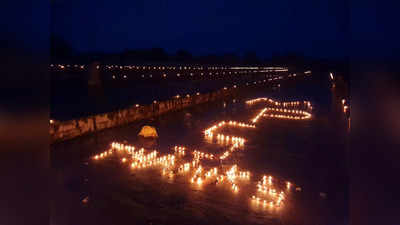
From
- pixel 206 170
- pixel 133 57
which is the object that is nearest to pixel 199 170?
pixel 206 170

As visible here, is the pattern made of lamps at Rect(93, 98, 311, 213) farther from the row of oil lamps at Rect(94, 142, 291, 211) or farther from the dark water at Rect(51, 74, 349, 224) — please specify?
the dark water at Rect(51, 74, 349, 224)

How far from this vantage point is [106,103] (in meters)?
11.0

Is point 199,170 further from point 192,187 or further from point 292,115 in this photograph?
point 292,115

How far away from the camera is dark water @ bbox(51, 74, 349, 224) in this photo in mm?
4465

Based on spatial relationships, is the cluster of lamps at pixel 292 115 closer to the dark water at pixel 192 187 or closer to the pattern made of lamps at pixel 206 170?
the dark water at pixel 192 187

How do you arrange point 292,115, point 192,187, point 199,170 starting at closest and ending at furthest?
point 192,187 → point 199,170 → point 292,115

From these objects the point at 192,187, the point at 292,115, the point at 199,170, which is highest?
the point at 292,115

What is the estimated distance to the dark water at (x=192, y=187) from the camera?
4465mm

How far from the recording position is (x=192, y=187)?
17.9 feet

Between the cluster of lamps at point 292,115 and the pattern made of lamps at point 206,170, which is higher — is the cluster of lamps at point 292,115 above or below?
above

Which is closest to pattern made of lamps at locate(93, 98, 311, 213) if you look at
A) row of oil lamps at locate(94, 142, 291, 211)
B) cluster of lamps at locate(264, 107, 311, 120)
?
row of oil lamps at locate(94, 142, 291, 211)

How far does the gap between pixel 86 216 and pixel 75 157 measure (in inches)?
101

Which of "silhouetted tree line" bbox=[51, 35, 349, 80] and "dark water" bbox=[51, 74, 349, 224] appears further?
"silhouetted tree line" bbox=[51, 35, 349, 80]

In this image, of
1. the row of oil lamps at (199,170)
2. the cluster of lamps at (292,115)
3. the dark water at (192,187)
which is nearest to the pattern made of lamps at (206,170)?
the row of oil lamps at (199,170)
